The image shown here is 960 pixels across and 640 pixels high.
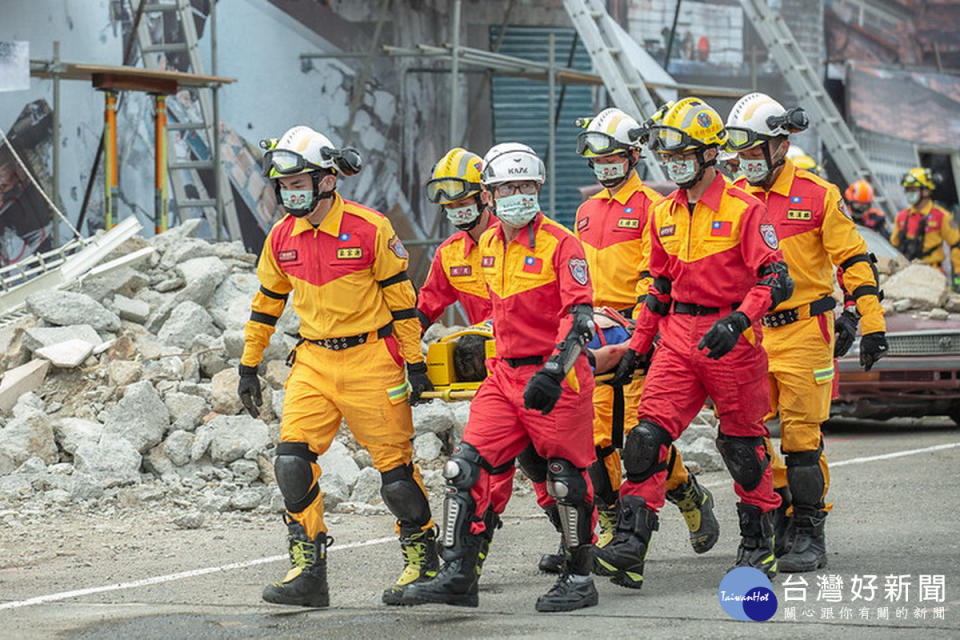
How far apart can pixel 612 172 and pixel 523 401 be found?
6.98 feet

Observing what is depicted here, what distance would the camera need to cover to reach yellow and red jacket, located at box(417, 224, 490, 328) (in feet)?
27.4

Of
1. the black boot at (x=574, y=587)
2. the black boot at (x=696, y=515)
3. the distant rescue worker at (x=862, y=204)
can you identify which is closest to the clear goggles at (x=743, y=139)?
the black boot at (x=696, y=515)

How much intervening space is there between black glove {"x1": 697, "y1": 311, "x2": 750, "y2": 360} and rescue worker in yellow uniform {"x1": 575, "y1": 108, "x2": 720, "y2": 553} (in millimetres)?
1113

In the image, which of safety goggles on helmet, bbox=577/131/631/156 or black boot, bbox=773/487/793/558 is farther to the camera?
safety goggles on helmet, bbox=577/131/631/156

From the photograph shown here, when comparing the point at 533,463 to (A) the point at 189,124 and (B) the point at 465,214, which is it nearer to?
(B) the point at 465,214

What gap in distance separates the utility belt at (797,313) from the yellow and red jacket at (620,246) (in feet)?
2.47

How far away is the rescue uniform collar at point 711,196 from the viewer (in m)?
7.95

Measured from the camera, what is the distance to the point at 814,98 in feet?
70.1

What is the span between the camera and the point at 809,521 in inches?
334

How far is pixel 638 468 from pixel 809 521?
1145mm

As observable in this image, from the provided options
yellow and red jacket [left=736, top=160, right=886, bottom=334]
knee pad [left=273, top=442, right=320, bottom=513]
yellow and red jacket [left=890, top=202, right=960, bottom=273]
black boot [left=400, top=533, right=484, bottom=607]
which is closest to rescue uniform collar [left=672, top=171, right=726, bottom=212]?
yellow and red jacket [left=736, top=160, right=886, bottom=334]

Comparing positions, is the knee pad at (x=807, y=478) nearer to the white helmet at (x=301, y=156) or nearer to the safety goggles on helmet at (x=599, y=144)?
the safety goggles on helmet at (x=599, y=144)

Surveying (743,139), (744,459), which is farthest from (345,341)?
(743,139)

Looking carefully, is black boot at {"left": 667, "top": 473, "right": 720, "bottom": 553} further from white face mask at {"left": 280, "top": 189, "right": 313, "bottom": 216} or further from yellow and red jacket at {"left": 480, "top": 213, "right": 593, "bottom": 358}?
white face mask at {"left": 280, "top": 189, "right": 313, "bottom": 216}
